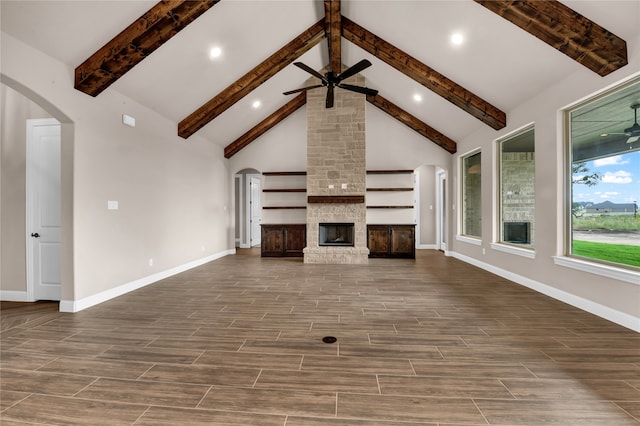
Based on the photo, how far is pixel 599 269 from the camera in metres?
3.26

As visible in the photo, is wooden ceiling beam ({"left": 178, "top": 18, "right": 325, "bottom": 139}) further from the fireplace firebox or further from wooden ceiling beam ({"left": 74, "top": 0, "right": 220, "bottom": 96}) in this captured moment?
A: the fireplace firebox

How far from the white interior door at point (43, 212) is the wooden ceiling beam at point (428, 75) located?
193 inches

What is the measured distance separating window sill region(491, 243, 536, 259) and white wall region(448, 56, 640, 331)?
63mm

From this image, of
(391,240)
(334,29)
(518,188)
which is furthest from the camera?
(391,240)

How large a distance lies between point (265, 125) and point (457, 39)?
5064 mm

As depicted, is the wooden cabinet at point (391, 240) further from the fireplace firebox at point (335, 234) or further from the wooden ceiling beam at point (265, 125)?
the wooden ceiling beam at point (265, 125)

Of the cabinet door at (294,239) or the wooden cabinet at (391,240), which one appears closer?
the wooden cabinet at (391,240)

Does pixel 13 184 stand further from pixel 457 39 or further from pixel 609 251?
pixel 609 251

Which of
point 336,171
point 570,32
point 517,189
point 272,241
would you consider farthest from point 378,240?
point 570,32

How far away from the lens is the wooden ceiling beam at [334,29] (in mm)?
4773

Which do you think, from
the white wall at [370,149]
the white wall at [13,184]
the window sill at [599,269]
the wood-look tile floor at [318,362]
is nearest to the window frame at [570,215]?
the window sill at [599,269]

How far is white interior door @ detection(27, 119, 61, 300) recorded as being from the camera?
3.95 meters

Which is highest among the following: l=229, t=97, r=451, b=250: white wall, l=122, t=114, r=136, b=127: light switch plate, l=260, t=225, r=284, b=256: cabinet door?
l=229, t=97, r=451, b=250: white wall

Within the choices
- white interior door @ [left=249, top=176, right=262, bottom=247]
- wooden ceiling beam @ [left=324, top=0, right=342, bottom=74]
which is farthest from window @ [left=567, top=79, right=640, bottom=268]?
white interior door @ [left=249, top=176, right=262, bottom=247]
